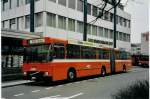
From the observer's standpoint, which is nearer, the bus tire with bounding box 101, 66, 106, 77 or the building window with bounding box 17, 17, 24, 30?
the bus tire with bounding box 101, 66, 106, 77

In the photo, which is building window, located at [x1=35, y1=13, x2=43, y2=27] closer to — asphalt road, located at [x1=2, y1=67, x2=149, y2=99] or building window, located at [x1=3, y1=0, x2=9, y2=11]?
building window, located at [x1=3, y1=0, x2=9, y2=11]

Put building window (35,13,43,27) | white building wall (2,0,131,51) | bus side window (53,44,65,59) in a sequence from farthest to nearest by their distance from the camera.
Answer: building window (35,13,43,27) < white building wall (2,0,131,51) < bus side window (53,44,65,59)

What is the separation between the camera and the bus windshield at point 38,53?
1788 centimetres

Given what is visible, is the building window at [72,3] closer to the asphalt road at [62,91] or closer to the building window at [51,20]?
the building window at [51,20]

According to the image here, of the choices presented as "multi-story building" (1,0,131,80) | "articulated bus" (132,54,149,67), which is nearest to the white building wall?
"multi-story building" (1,0,131,80)

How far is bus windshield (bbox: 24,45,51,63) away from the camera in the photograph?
1788cm

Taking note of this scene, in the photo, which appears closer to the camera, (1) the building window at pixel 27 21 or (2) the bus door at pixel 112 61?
(2) the bus door at pixel 112 61

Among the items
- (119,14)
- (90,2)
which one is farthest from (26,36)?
(119,14)

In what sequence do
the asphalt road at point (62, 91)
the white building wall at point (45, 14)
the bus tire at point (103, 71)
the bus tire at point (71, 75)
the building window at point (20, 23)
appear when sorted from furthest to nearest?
1. the building window at point (20, 23)
2. the white building wall at point (45, 14)
3. the bus tire at point (103, 71)
4. the bus tire at point (71, 75)
5. the asphalt road at point (62, 91)

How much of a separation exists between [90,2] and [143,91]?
35.3 m

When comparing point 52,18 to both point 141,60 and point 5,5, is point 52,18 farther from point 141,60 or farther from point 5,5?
point 141,60

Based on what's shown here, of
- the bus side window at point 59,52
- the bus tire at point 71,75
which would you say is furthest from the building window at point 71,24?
the bus side window at point 59,52

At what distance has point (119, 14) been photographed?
5603 cm

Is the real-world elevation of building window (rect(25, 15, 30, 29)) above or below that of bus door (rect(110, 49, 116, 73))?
above
